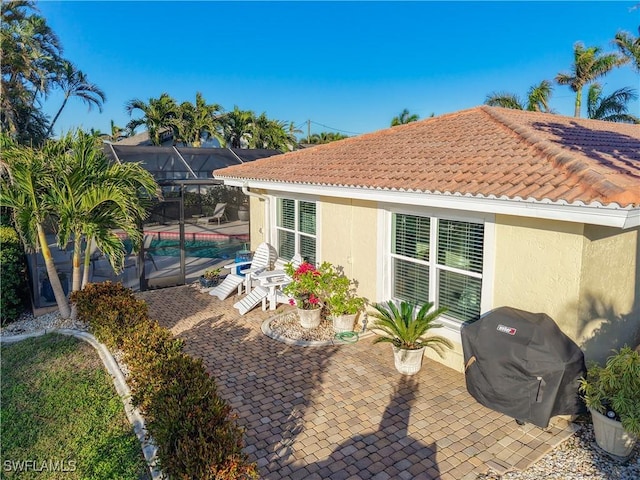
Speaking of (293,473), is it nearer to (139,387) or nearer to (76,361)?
(139,387)

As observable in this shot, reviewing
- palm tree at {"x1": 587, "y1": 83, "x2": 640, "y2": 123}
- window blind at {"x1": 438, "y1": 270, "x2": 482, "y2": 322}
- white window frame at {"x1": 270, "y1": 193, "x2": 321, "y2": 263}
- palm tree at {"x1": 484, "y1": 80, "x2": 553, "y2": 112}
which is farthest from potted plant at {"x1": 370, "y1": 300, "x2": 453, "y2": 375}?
palm tree at {"x1": 587, "y1": 83, "x2": 640, "y2": 123}

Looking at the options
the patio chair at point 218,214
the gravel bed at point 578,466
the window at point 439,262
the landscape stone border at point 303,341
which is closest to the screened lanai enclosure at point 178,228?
the patio chair at point 218,214

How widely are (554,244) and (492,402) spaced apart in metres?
2.72

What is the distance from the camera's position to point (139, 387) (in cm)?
707

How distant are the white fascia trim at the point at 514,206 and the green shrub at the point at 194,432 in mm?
4950

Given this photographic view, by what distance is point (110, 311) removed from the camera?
395 inches

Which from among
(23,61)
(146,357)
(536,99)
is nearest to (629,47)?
(536,99)

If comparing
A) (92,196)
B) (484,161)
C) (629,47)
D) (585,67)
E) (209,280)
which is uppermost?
(629,47)

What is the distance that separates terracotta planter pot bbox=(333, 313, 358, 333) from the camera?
1097cm

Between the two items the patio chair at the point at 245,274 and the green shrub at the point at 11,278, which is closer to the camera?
the green shrub at the point at 11,278

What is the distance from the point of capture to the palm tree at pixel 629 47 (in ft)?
106

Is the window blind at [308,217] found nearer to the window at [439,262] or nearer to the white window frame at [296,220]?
the white window frame at [296,220]

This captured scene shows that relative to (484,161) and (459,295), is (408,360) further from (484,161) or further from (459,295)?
(484,161)

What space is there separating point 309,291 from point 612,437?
7018mm
